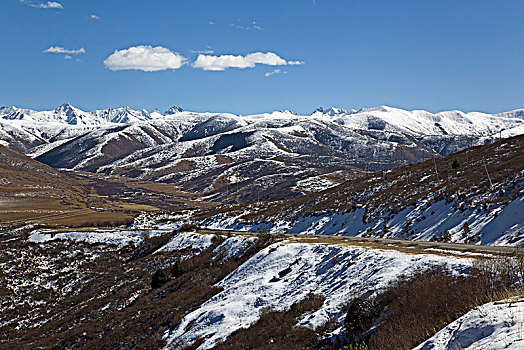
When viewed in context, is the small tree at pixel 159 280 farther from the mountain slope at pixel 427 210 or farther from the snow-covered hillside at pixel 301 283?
the mountain slope at pixel 427 210

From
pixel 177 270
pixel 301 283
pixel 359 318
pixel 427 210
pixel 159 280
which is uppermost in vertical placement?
pixel 359 318

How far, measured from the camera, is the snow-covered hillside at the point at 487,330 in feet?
24.9

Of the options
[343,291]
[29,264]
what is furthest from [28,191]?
[343,291]

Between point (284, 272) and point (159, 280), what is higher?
point (284, 272)

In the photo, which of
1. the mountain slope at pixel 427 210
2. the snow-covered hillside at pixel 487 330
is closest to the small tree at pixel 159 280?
the mountain slope at pixel 427 210

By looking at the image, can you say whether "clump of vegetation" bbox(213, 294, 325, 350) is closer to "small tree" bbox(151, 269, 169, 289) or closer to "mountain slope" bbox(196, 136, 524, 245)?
"mountain slope" bbox(196, 136, 524, 245)

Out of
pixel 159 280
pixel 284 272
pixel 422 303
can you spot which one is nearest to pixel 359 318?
pixel 422 303

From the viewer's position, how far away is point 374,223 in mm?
41406

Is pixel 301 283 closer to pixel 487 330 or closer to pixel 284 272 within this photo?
pixel 284 272

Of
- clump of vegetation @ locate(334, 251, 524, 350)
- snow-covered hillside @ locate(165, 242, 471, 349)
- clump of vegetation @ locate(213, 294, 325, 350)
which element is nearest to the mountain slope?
snow-covered hillside @ locate(165, 242, 471, 349)

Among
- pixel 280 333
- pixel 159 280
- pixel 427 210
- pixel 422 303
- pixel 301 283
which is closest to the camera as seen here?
pixel 422 303

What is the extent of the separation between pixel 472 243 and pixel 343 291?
14.8 m

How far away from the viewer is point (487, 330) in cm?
831

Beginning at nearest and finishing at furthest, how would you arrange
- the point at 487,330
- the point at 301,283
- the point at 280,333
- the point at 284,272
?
the point at 487,330
the point at 280,333
the point at 301,283
the point at 284,272
